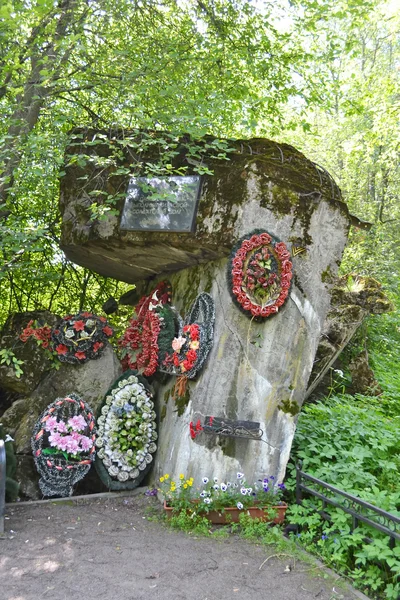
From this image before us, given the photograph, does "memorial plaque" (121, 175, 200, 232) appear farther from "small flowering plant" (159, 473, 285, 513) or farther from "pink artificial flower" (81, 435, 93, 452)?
"small flowering plant" (159, 473, 285, 513)

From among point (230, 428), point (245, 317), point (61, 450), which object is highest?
point (245, 317)

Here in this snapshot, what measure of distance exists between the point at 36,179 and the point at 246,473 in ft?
13.1

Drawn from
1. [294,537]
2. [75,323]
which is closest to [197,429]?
[294,537]

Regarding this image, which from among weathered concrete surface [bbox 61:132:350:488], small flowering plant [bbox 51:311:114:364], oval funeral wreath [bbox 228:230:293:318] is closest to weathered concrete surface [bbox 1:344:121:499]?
small flowering plant [bbox 51:311:114:364]

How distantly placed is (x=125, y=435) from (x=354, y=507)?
2515 mm

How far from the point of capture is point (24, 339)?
6.10 meters

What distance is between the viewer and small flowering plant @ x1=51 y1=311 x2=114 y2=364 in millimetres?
6016

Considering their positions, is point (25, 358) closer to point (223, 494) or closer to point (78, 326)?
point (78, 326)

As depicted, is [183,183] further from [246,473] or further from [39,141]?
[246,473]

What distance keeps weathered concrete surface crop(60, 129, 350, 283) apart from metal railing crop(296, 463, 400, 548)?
2.27 m

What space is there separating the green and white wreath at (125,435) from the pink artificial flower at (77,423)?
193 millimetres

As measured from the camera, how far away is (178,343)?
534 centimetres

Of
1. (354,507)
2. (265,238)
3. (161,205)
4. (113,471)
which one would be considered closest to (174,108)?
(161,205)

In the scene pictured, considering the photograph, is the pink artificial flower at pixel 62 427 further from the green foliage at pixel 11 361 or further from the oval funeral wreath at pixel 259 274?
the oval funeral wreath at pixel 259 274
